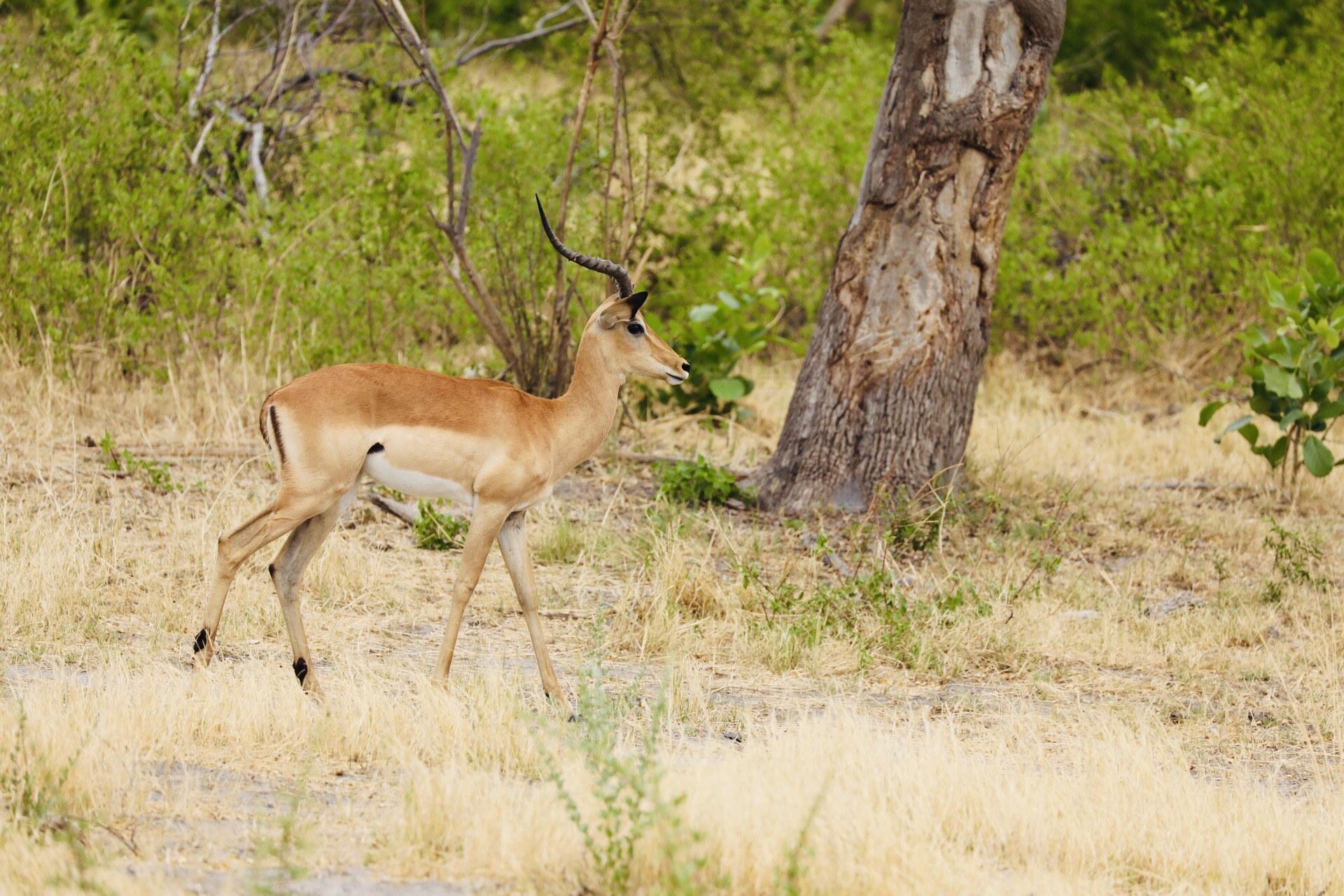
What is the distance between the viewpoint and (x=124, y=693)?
181 inches

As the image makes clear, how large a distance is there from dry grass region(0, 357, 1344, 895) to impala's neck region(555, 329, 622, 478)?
0.91 metres

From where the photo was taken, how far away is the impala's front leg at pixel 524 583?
5234mm

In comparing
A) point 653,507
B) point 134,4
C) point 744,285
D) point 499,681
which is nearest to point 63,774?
point 499,681

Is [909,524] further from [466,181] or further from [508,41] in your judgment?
[508,41]

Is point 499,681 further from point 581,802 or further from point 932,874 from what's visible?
point 932,874

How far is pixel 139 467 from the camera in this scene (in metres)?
7.88

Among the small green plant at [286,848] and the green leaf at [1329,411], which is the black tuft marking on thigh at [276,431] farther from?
the green leaf at [1329,411]

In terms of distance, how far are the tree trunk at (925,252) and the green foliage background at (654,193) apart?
1.54 metres

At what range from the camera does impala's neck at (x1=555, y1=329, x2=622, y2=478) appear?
218 inches

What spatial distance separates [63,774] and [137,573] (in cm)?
302

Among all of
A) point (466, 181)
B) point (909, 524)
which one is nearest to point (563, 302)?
point (466, 181)

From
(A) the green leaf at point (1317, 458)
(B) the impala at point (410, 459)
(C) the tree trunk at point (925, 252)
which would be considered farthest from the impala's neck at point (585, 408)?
(A) the green leaf at point (1317, 458)

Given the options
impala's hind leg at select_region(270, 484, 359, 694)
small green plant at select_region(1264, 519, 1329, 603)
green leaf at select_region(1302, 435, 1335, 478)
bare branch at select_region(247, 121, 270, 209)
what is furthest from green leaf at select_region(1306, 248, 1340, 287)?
bare branch at select_region(247, 121, 270, 209)

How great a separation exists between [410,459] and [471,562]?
45 cm
